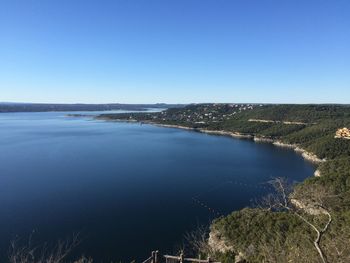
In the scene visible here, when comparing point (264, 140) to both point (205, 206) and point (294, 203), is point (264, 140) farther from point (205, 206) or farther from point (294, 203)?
point (294, 203)

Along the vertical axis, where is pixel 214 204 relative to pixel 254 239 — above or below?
below

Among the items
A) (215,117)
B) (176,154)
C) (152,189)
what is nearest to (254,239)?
(152,189)

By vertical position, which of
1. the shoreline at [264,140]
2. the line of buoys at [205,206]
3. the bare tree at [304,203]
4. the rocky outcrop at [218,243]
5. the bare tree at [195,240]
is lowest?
the shoreline at [264,140]

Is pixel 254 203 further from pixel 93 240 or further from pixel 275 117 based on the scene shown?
pixel 275 117

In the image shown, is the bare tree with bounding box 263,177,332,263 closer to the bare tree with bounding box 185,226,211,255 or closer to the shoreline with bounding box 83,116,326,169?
the bare tree with bounding box 185,226,211,255

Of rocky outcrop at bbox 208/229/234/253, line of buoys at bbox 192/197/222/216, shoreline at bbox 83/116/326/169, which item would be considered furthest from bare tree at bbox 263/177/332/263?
shoreline at bbox 83/116/326/169

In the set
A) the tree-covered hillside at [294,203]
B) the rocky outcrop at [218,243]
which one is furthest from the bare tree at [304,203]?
the rocky outcrop at [218,243]

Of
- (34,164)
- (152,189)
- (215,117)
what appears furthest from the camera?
(215,117)

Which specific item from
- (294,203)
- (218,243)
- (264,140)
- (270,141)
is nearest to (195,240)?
(218,243)

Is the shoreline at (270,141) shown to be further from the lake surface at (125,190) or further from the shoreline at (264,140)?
the lake surface at (125,190)
